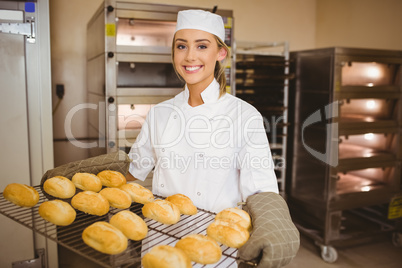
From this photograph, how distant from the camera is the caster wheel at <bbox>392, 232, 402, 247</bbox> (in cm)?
327

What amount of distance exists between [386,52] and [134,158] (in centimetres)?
248

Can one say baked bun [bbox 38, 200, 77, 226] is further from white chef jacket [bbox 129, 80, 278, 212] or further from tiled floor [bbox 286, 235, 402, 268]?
tiled floor [bbox 286, 235, 402, 268]

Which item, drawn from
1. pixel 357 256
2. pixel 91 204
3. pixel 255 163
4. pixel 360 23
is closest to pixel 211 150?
pixel 255 163

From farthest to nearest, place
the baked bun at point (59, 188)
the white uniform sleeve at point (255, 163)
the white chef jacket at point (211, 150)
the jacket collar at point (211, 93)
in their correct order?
the jacket collar at point (211, 93) < the white chef jacket at point (211, 150) < the white uniform sleeve at point (255, 163) < the baked bun at point (59, 188)

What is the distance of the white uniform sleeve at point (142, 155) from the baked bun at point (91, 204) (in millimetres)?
579

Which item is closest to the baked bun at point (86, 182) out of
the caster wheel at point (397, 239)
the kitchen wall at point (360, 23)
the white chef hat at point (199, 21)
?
the white chef hat at point (199, 21)

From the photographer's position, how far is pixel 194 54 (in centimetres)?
155

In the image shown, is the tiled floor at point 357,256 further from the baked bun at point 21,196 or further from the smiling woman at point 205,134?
the baked bun at point 21,196

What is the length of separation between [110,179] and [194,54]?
2.14 ft

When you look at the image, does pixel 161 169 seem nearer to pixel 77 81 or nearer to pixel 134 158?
pixel 134 158

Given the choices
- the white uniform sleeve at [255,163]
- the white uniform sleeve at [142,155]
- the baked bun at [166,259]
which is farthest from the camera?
the white uniform sleeve at [142,155]

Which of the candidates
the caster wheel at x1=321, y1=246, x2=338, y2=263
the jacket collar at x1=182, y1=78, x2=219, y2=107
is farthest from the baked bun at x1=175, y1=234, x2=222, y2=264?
the caster wheel at x1=321, y1=246, x2=338, y2=263

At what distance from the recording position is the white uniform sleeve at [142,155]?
1.79 meters

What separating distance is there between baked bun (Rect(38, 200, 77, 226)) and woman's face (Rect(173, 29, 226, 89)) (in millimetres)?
782
